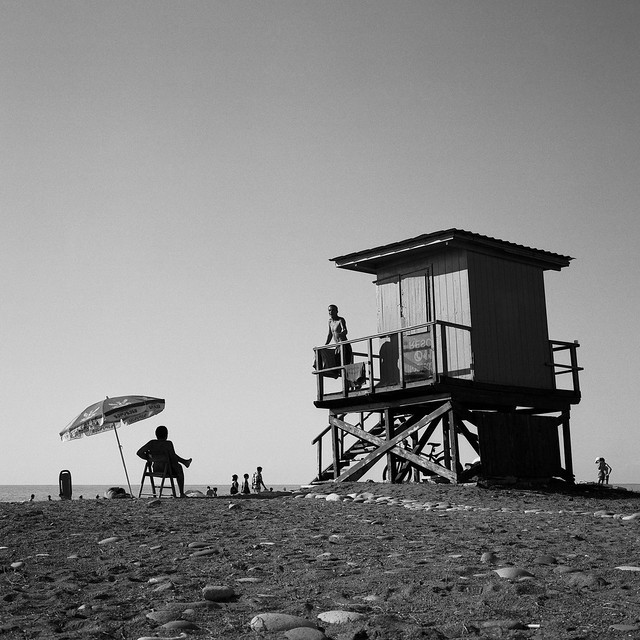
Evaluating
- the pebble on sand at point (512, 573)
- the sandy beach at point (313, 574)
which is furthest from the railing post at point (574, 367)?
the pebble on sand at point (512, 573)

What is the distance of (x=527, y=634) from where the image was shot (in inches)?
195

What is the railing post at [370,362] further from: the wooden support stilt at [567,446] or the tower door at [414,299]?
the wooden support stilt at [567,446]

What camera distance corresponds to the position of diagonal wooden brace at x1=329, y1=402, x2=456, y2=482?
1845 centimetres

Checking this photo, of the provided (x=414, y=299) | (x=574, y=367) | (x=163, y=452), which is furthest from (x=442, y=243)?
(x=163, y=452)

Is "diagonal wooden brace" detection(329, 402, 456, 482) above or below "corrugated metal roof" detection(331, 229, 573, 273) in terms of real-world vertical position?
below

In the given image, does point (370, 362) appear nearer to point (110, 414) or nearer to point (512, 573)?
point (110, 414)

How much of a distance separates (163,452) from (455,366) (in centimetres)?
710

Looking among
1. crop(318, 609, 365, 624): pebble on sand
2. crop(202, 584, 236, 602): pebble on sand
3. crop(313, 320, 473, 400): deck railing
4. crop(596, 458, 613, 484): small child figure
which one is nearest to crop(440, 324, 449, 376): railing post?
crop(313, 320, 473, 400): deck railing

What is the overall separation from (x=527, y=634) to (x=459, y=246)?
15234mm

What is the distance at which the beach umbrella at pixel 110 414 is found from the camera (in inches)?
713

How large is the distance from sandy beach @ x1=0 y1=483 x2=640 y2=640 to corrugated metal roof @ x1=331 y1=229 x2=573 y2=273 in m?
8.71

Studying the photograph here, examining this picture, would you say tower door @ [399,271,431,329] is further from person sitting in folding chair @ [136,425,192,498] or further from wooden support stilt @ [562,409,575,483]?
person sitting in folding chair @ [136,425,192,498]

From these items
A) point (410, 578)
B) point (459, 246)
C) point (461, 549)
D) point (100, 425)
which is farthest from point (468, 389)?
point (410, 578)

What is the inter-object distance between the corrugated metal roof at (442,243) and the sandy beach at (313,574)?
343 inches
